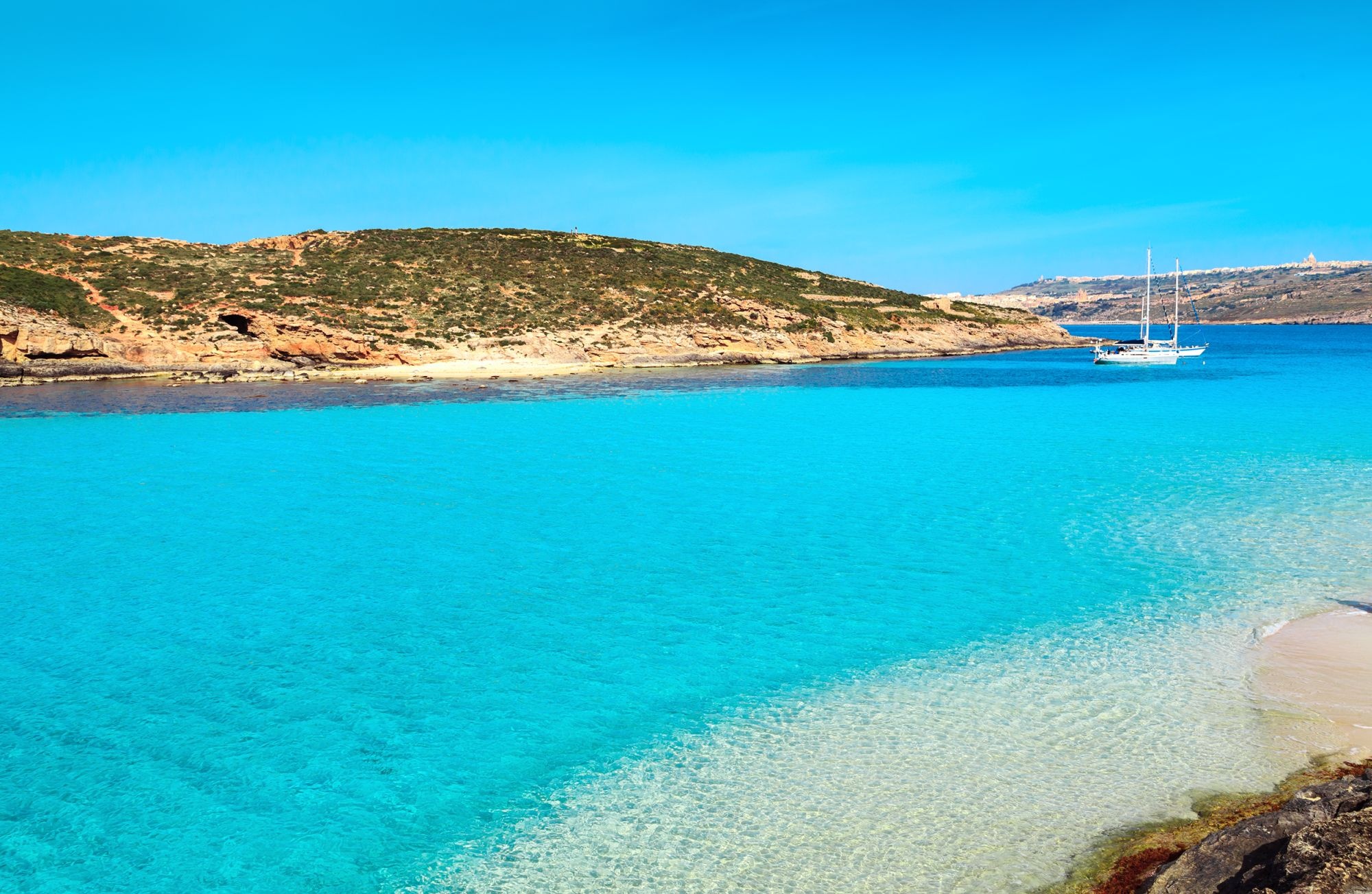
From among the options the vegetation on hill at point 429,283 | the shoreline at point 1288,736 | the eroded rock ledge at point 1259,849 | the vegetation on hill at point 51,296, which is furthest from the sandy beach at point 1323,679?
the vegetation on hill at point 51,296

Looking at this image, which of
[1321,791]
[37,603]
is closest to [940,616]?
[1321,791]

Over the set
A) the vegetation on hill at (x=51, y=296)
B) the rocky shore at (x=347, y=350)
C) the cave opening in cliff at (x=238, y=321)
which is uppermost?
the vegetation on hill at (x=51, y=296)

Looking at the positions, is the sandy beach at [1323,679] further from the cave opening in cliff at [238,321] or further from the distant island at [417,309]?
the cave opening in cliff at [238,321]

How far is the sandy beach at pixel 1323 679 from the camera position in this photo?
25.4 ft

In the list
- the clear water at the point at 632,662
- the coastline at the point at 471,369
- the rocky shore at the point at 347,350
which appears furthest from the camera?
the rocky shore at the point at 347,350

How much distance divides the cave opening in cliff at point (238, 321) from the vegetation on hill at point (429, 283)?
767 millimetres

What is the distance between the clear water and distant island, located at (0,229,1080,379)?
35813 mm

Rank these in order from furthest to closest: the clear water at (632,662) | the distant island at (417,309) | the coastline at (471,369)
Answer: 1. the distant island at (417,309)
2. the coastline at (471,369)
3. the clear water at (632,662)

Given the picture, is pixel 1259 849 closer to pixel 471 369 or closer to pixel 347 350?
pixel 471 369

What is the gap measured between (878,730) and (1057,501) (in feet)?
40.8

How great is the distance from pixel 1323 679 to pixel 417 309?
212 ft

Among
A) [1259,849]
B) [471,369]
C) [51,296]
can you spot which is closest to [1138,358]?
[471,369]

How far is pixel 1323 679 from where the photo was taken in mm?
8961

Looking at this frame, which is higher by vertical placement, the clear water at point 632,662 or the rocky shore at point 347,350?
the rocky shore at point 347,350
